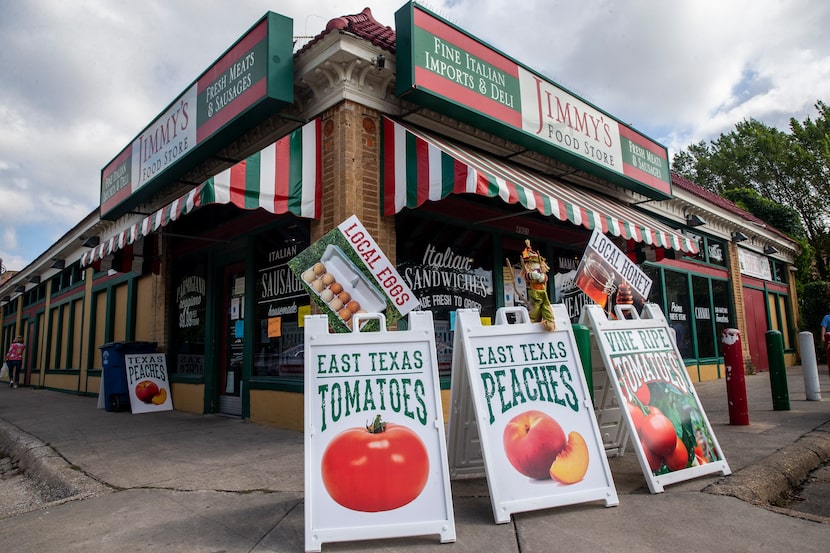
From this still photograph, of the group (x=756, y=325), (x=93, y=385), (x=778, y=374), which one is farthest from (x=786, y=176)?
(x=93, y=385)

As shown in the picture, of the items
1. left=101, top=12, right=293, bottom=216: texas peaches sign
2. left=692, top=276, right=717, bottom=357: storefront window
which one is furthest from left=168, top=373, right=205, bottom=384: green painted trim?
left=692, top=276, right=717, bottom=357: storefront window

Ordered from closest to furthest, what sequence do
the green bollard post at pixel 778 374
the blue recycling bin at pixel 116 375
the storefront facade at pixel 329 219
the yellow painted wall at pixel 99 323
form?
the storefront facade at pixel 329 219, the green bollard post at pixel 778 374, the blue recycling bin at pixel 116 375, the yellow painted wall at pixel 99 323

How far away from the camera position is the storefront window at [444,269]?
6895mm

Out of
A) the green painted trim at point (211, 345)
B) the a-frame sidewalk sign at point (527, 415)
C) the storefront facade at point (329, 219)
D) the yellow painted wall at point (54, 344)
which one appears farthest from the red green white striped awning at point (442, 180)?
the yellow painted wall at point (54, 344)

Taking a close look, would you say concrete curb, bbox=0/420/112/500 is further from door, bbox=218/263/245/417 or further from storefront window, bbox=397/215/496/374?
storefront window, bbox=397/215/496/374

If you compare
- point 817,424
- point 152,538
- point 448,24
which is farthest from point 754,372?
point 152,538

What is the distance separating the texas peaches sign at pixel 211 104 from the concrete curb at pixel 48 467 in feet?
13.6

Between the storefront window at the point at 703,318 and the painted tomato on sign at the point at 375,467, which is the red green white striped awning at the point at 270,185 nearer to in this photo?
the painted tomato on sign at the point at 375,467

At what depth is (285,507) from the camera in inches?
142

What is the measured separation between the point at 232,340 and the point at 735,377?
265 inches

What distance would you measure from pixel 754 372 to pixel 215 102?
47.2 feet

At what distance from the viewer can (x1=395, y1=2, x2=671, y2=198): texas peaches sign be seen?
621cm

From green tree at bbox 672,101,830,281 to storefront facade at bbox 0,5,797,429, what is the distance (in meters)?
11.7

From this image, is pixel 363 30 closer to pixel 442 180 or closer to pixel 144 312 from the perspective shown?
pixel 442 180
